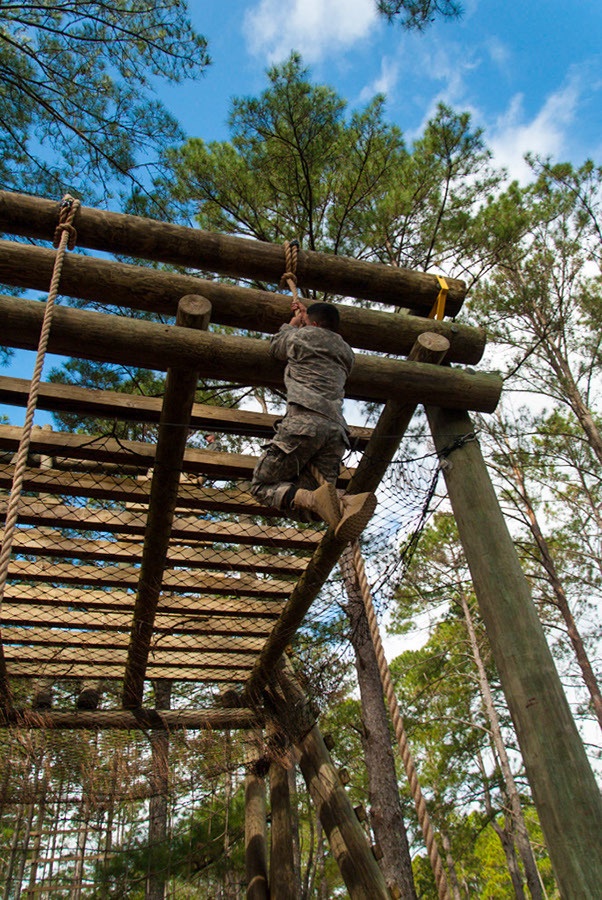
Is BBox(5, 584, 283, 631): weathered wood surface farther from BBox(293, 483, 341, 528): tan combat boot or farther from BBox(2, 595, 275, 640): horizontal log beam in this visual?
BBox(293, 483, 341, 528): tan combat boot

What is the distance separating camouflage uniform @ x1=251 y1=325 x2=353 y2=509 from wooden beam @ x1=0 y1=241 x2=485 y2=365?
0.30 meters

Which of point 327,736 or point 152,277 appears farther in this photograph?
point 327,736

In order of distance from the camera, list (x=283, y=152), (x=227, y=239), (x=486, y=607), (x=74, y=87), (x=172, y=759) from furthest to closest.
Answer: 1. (x=283, y=152)
2. (x=74, y=87)
3. (x=172, y=759)
4. (x=227, y=239)
5. (x=486, y=607)

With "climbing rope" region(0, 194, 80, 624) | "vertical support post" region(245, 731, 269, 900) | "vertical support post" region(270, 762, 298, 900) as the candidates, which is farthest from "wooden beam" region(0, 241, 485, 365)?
"vertical support post" region(270, 762, 298, 900)

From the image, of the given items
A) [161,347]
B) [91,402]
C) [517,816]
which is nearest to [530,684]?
[161,347]

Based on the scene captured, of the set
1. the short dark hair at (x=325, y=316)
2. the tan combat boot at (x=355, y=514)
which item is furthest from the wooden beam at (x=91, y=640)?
the short dark hair at (x=325, y=316)

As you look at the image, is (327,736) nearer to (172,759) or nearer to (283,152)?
(172,759)

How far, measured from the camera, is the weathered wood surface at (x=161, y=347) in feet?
7.10

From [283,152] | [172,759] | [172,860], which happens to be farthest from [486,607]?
[172,860]

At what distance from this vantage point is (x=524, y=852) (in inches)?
408

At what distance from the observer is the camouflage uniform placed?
2205 millimetres

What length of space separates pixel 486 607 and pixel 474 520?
35 centimetres

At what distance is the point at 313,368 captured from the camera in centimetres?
227

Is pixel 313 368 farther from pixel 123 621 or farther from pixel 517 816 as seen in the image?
pixel 517 816
